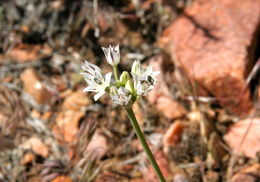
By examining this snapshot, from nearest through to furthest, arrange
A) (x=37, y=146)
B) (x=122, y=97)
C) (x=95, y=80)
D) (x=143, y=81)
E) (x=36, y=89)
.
Result: (x=122, y=97)
(x=143, y=81)
(x=95, y=80)
(x=37, y=146)
(x=36, y=89)

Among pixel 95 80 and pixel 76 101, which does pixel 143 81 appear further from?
pixel 76 101

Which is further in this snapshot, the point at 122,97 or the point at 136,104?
the point at 136,104

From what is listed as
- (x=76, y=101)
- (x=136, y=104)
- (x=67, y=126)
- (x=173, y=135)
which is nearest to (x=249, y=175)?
(x=173, y=135)

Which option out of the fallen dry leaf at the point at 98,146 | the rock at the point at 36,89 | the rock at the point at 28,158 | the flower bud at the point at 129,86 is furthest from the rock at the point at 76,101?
the flower bud at the point at 129,86

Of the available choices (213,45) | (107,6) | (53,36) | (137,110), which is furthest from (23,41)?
(213,45)

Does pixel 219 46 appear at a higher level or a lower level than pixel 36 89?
lower

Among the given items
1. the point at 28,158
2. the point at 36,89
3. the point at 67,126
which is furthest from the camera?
the point at 36,89

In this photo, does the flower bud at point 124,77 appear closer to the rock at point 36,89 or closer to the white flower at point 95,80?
the white flower at point 95,80
